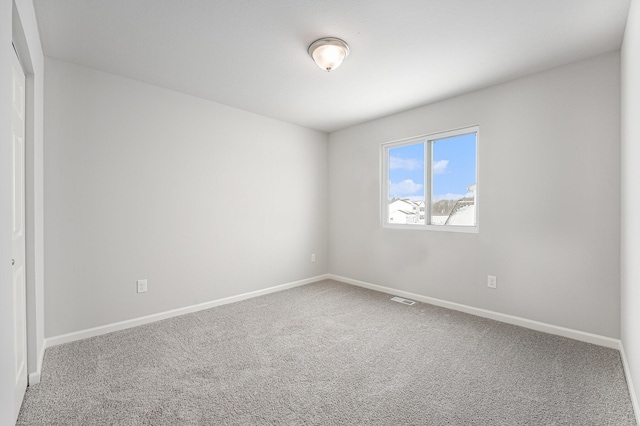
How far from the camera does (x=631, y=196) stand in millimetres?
1937

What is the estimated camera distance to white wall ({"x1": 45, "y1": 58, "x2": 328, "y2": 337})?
258 centimetres

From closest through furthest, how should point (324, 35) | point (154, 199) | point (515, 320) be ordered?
point (324, 35), point (515, 320), point (154, 199)

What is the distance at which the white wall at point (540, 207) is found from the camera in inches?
97.3

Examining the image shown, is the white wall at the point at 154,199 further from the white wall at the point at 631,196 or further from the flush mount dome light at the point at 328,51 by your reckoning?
the white wall at the point at 631,196

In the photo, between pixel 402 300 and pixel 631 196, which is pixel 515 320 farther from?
pixel 631 196

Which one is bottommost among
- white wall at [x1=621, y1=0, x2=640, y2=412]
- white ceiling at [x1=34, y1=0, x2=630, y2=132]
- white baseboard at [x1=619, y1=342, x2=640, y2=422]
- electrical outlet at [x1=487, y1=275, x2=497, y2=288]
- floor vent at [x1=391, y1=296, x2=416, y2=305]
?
floor vent at [x1=391, y1=296, x2=416, y2=305]

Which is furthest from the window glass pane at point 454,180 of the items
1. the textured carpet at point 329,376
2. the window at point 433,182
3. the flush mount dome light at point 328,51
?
the flush mount dome light at point 328,51

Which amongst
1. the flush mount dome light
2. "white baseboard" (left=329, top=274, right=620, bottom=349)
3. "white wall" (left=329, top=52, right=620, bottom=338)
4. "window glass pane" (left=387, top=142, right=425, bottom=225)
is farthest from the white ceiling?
"white baseboard" (left=329, top=274, right=620, bottom=349)

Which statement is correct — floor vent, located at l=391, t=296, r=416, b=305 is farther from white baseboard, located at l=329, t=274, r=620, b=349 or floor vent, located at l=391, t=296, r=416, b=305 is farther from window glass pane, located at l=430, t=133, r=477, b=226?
window glass pane, located at l=430, t=133, r=477, b=226

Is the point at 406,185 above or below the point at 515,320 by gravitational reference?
above

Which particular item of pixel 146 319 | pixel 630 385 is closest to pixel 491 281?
pixel 630 385

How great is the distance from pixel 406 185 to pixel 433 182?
1.26 feet

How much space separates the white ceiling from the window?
65 cm

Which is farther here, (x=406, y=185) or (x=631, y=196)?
(x=406, y=185)
